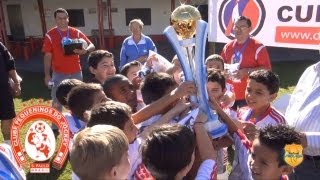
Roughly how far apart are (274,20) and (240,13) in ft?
1.49

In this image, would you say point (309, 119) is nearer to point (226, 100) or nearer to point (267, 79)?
point (267, 79)

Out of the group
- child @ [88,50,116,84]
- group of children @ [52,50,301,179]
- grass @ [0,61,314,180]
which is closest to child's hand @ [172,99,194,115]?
group of children @ [52,50,301,179]

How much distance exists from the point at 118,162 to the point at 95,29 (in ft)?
46.0

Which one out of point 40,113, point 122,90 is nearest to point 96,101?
point 122,90

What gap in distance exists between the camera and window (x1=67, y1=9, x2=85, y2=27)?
48.7ft

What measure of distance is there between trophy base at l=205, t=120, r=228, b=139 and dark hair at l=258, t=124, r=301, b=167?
0.23 meters

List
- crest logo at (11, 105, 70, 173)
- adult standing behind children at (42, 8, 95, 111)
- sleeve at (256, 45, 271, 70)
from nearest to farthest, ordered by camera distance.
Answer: crest logo at (11, 105, 70, 173) → sleeve at (256, 45, 271, 70) → adult standing behind children at (42, 8, 95, 111)

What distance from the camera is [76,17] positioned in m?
14.9

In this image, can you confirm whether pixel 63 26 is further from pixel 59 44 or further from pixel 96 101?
pixel 96 101

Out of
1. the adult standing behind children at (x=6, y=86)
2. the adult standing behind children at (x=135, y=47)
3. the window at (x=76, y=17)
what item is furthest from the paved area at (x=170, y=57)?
the adult standing behind children at (x=6, y=86)

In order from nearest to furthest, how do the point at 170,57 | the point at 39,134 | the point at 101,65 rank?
the point at 39,134 → the point at 101,65 → the point at 170,57

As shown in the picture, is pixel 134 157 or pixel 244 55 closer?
pixel 134 157

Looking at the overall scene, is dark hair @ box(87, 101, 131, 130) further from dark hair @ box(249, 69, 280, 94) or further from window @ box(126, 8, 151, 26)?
window @ box(126, 8, 151, 26)

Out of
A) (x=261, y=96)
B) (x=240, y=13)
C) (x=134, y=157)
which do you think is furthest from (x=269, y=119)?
(x=240, y=13)
